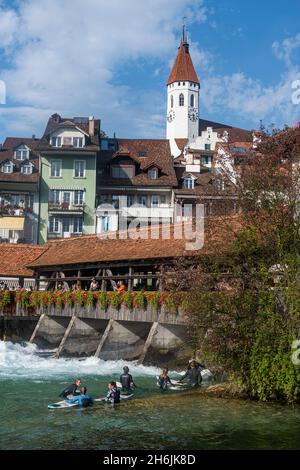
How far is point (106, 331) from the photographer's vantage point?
79.9 ft

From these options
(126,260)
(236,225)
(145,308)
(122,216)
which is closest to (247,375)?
(236,225)

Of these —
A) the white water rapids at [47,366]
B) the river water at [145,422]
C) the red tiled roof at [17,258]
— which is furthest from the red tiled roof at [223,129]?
the river water at [145,422]

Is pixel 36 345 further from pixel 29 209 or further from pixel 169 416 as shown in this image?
pixel 29 209

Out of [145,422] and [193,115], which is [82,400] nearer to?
[145,422]

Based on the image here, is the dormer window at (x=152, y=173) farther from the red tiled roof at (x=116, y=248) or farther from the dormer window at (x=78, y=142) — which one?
the red tiled roof at (x=116, y=248)

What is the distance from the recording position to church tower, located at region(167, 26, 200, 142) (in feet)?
232

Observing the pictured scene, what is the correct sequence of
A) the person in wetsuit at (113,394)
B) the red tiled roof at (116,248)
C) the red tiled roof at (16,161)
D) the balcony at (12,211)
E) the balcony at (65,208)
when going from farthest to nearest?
the balcony at (65,208) → the red tiled roof at (16,161) → the balcony at (12,211) → the red tiled roof at (116,248) → the person in wetsuit at (113,394)

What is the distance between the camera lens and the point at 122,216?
4609 cm

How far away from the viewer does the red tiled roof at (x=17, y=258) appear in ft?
106

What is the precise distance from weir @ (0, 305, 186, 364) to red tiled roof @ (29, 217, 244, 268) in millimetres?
1967

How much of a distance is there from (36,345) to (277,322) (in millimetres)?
14257

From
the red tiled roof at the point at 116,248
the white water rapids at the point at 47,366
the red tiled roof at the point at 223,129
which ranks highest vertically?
the red tiled roof at the point at 223,129

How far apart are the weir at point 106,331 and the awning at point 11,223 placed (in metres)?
16.7

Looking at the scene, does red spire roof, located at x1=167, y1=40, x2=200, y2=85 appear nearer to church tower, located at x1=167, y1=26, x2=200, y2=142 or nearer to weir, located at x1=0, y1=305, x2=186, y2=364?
church tower, located at x1=167, y1=26, x2=200, y2=142
